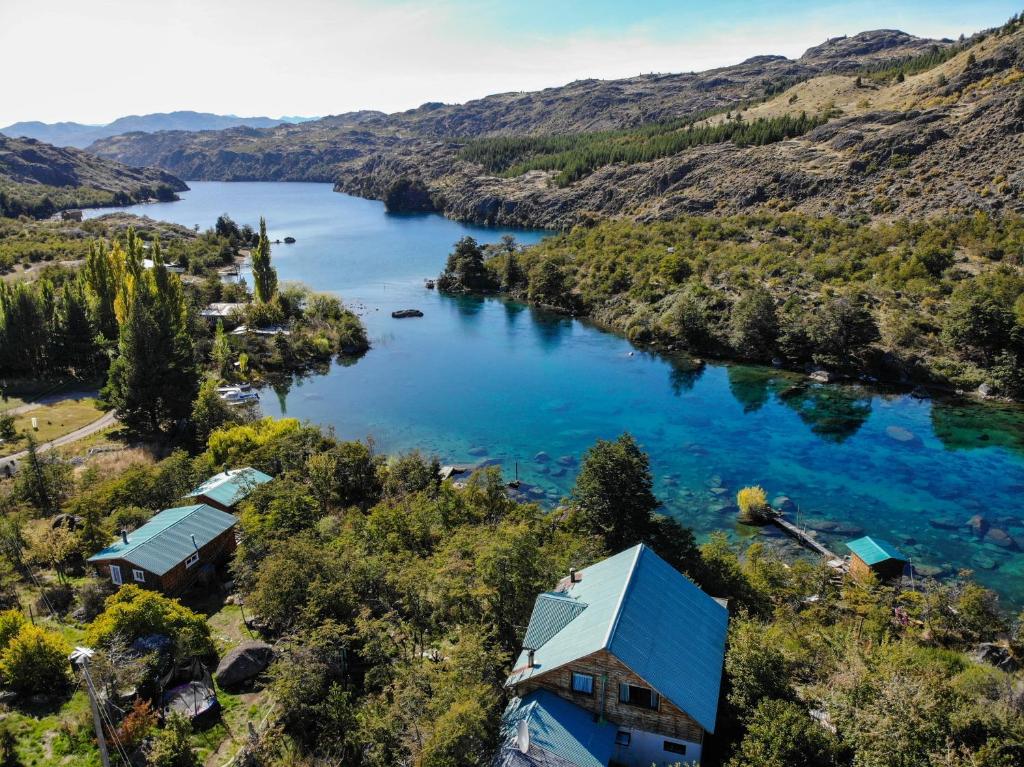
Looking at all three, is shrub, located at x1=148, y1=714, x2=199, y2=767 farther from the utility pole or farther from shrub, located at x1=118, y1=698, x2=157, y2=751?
the utility pole

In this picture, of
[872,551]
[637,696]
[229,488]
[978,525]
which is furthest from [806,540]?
[229,488]

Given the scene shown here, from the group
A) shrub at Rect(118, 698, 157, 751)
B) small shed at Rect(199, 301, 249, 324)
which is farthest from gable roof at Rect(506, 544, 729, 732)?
small shed at Rect(199, 301, 249, 324)

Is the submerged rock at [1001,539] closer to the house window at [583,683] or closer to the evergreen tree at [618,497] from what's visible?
the evergreen tree at [618,497]

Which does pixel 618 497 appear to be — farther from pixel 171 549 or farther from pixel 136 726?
pixel 171 549

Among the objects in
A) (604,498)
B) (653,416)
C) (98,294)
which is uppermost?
(98,294)

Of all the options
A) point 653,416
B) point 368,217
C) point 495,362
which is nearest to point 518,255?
point 495,362

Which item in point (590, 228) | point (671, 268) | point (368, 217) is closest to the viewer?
point (671, 268)

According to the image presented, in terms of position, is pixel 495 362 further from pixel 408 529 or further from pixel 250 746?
pixel 250 746
